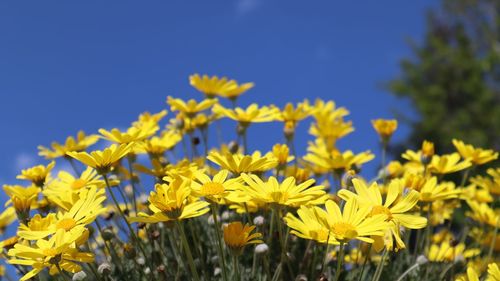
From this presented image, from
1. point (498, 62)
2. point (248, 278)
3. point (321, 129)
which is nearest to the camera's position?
point (248, 278)

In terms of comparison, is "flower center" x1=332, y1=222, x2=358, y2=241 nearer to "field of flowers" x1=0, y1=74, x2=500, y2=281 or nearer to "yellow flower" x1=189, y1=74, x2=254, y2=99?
"field of flowers" x1=0, y1=74, x2=500, y2=281

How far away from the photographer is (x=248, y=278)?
6.76 ft

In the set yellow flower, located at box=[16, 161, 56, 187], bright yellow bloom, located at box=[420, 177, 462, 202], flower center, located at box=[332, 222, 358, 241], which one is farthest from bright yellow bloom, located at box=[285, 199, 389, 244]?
yellow flower, located at box=[16, 161, 56, 187]

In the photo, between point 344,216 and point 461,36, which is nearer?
point 344,216

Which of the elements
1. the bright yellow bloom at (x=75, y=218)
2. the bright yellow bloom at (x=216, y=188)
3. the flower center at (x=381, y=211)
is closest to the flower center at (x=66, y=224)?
the bright yellow bloom at (x=75, y=218)

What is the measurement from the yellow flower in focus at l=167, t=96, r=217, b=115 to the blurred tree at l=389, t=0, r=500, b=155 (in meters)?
13.4

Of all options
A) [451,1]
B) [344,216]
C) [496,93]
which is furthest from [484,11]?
[344,216]

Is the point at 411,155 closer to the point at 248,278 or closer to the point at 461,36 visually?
the point at 248,278

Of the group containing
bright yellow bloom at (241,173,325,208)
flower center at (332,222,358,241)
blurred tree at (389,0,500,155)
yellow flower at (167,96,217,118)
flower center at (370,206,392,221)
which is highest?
blurred tree at (389,0,500,155)

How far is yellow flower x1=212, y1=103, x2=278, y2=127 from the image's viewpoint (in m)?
2.55

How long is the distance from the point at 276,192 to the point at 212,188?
18cm

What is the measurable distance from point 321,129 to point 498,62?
15.6m

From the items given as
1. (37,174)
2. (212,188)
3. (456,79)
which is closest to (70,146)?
(37,174)

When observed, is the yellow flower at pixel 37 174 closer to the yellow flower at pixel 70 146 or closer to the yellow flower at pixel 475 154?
the yellow flower at pixel 70 146
